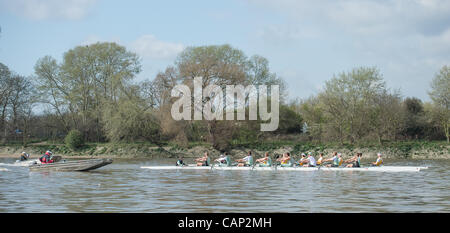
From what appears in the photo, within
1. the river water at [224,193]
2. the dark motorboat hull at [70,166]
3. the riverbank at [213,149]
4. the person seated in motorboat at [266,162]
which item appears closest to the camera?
the river water at [224,193]

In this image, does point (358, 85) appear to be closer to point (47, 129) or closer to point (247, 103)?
point (247, 103)

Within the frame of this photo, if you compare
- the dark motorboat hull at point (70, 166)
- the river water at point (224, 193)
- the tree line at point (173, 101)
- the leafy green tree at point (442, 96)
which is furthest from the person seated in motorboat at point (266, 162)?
the leafy green tree at point (442, 96)

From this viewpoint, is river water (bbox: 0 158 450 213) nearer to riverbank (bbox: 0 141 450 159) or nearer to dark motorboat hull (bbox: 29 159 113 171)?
dark motorboat hull (bbox: 29 159 113 171)

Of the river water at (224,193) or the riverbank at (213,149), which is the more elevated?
the riverbank at (213,149)

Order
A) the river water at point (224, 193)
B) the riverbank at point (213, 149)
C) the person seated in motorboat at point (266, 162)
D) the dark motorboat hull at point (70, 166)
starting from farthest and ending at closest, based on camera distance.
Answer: the riverbank at point (213, 149) < the person seated in motorboat at point (266, 162) < the dark motorboat hull at point (70, 166) < the river water at point (224, 193)

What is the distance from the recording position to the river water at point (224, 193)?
46.5 ft

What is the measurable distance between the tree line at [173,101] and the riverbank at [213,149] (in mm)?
943

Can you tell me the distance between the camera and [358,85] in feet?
148

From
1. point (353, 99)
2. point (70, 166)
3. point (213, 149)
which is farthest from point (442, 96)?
point (70, 166)

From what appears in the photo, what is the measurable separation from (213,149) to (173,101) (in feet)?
19.9

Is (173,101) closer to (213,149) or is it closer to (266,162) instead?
(213,149)

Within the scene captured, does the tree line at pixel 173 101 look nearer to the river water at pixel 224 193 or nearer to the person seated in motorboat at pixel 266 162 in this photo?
the person seated in motorboat at pixel 266 162

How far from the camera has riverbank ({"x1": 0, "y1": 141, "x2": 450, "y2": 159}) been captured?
142ft

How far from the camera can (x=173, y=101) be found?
43.6 meters
